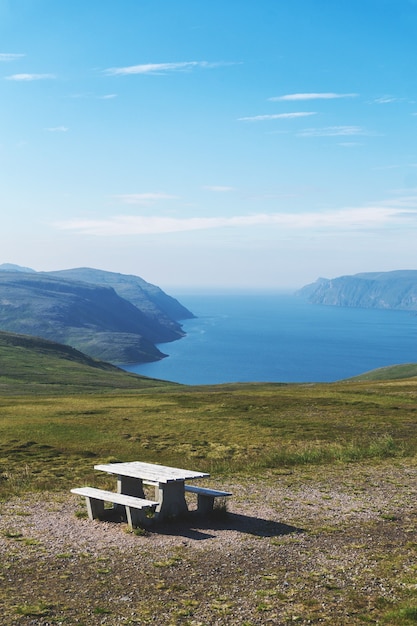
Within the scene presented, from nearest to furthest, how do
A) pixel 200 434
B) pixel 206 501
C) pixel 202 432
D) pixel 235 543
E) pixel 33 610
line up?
1. pixel 33 610
2. pixel 235 543
3. pixel 206 501
4. pixel 200 434
5. pixel 202 432

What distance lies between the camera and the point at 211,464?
31.4 meters

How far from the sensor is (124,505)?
20422 millimetres

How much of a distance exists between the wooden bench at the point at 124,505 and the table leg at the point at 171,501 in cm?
30

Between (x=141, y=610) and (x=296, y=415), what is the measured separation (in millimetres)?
44052

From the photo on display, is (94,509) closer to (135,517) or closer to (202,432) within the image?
(135,517)

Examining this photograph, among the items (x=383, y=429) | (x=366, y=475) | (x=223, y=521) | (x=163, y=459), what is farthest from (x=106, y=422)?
(x=223, y=521)

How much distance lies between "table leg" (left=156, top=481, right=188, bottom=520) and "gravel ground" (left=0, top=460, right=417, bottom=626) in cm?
42

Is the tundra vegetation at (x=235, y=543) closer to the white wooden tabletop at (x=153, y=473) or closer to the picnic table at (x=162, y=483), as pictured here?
the picnic table at (x=162, y=483)

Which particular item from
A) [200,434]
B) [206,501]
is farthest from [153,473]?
[200,434]

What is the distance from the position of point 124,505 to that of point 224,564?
17.7 feet

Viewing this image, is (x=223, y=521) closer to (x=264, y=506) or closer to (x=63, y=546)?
(x=264, y=506)

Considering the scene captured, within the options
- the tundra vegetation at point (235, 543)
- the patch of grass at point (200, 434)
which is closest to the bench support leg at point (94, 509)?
the tundra vegetation at point (235, 543)

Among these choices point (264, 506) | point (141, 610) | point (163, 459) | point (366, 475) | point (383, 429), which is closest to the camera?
point (141, 610)

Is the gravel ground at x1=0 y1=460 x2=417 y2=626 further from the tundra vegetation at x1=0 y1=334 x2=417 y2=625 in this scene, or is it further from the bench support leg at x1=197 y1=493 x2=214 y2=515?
the bench support leg at x1=197 y1=493 x2=214 y2=515
